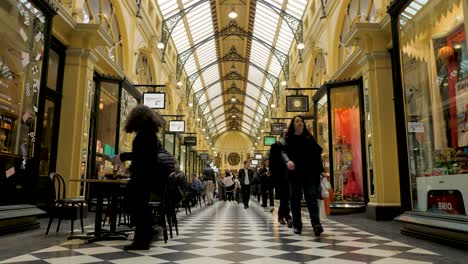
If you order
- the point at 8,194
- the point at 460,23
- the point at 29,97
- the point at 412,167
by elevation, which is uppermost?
the point at 460,23

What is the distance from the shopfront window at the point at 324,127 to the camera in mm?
9891

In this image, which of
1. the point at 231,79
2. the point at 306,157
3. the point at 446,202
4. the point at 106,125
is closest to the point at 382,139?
the point at 446,202

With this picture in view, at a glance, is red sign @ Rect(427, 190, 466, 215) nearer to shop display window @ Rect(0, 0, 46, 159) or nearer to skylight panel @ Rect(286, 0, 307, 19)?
shop display window @ Rect(0, 0, 46, 159)

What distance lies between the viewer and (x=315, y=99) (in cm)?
1112

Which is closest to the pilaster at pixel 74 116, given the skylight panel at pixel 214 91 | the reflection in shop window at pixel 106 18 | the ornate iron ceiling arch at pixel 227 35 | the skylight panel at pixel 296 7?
the reflection in shop window at pixel 106 18

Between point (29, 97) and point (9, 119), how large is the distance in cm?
49

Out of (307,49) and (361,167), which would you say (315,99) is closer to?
(361,167)

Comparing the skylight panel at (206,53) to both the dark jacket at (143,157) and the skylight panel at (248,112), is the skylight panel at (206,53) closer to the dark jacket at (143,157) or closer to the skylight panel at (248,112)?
the skylight panel at (248,112)

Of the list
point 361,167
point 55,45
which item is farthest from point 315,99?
point 55,45

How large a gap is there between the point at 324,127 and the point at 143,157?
7428 mm

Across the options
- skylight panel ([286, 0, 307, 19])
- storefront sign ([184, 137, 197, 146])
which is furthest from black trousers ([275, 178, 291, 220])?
storefront sign ([184, 137, 197, 146])

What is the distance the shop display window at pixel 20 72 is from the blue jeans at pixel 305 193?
3.78 m

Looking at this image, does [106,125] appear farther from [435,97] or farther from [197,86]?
[197,86]

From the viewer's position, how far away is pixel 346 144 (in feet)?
30.5
